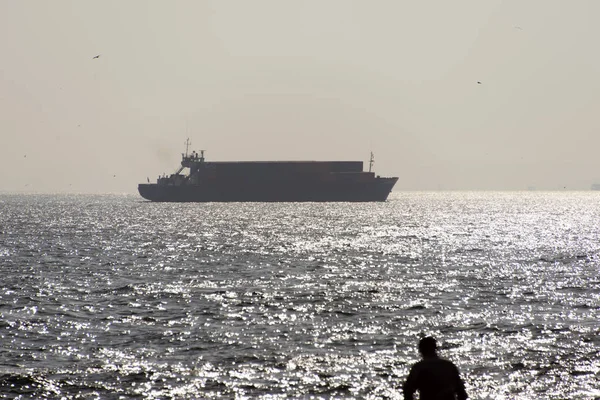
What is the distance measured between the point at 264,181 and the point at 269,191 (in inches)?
123

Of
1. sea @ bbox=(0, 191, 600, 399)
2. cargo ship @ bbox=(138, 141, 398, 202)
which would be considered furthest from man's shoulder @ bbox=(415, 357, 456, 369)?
cargo ship @ bbox=(138, 141, 398, 202)

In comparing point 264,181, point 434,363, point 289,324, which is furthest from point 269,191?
point 434,363

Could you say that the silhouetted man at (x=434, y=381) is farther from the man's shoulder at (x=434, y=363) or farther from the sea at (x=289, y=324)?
the sea at (x=289, y=324)

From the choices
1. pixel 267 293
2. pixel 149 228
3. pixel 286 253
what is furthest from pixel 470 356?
pixel 149 228

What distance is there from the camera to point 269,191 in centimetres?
17850

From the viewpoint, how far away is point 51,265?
43094mm

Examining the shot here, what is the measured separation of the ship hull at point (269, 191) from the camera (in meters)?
174

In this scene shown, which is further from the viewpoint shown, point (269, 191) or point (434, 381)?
point (269, 191)

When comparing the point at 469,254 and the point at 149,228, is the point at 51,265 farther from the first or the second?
the point at 149,228

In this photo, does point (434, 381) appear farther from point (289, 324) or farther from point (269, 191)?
point (269, 191)

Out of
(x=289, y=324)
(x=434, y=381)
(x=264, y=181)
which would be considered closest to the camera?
(x=434, y=381)

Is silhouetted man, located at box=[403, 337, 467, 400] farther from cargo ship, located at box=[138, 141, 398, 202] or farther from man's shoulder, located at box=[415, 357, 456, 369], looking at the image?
cargo ship, located at box=[138, 141, 398, 202]

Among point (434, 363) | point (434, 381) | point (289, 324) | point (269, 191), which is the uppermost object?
point (269, 191)

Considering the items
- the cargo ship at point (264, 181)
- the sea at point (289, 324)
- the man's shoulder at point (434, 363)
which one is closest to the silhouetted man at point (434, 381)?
the man's shoulder at point (434, 363)
